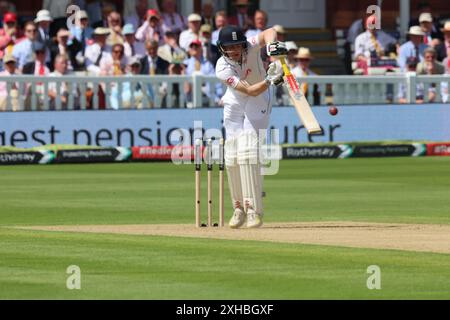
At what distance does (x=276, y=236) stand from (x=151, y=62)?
47.5 ft

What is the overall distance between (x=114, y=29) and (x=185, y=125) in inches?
124

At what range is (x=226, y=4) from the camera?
34219 mm

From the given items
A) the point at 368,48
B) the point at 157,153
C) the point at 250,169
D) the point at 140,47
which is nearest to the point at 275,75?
the point at 250,169

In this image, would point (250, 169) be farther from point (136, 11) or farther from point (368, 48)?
point (136, 11)

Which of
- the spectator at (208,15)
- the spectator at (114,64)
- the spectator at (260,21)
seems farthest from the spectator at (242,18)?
the spectator at (114,64)

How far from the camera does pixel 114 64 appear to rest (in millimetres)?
27859

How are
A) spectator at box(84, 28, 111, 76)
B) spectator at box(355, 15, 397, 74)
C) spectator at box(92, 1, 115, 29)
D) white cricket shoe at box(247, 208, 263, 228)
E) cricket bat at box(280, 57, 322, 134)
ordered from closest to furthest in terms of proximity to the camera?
cricket bat at box(280, 57, 322, 134) → white cricket shoe at box(247, 208, 263, 228) → spectator at box(84, 28, 111, 76) → spectator at box(92, 1, 115, 29) → spectator at box(355, 15, 397, 74)

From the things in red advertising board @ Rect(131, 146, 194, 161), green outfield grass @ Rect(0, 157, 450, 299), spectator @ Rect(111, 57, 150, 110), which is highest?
spectator @ Rect(111, 57, 150, 110)

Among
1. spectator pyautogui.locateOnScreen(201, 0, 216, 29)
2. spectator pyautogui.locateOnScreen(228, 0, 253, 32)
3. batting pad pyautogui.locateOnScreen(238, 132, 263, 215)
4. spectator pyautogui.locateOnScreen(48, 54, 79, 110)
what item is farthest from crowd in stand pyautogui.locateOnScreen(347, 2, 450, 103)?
batting pad pyautogui.locateOnScreen(238, 132, 263, 215)

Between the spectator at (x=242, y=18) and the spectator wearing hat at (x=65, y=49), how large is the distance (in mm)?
3937

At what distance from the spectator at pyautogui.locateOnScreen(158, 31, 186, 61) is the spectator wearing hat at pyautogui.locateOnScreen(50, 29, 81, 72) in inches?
61.3

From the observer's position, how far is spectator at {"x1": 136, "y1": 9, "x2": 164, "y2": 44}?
95.4ft

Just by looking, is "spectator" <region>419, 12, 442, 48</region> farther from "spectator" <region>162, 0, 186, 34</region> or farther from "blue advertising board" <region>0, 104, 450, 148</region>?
"spectator" <region>162, 0, 186, 34</region>

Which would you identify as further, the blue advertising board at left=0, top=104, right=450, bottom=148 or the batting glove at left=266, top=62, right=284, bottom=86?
the blue advertising board at left=0, top=104, right=450, bottom=148
